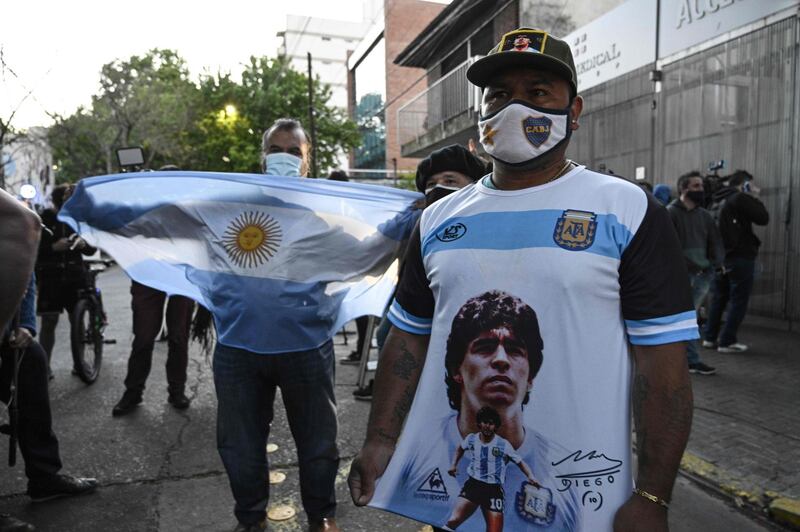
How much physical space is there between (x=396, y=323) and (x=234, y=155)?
24404 mm

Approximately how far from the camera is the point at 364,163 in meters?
46.8

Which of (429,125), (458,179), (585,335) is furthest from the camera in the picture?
(429,125)

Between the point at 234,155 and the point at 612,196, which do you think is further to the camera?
the point at 234,155

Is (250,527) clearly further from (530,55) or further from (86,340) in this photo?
(86,340)

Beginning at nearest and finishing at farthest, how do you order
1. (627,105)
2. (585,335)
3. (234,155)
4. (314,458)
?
(585,335) < (314,458) < (627,105) < (234,155)

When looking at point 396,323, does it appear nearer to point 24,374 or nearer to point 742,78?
point 24,374

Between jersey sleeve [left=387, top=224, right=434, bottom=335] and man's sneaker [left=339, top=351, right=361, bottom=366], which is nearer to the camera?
jersey sleeve [left=387, top=224, right=434, bottom=335]

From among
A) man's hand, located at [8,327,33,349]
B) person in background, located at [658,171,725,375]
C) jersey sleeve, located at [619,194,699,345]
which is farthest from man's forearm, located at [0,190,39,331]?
person in background, located at [658,171,725,375]

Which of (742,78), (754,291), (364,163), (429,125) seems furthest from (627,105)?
(364,163)

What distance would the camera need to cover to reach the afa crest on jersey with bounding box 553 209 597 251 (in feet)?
4.67

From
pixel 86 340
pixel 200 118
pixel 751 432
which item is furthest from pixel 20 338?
pixel 200 118

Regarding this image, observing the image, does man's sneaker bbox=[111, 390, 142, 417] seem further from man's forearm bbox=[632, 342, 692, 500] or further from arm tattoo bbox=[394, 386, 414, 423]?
man's forearm bbox=[632, 342, 692, 500]

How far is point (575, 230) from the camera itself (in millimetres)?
1444

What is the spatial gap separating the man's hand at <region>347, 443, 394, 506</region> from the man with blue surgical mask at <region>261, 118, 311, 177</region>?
173 cm
